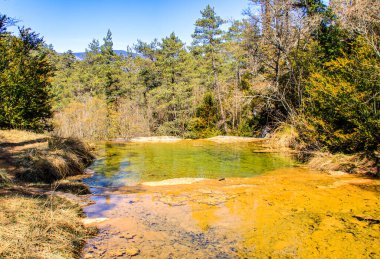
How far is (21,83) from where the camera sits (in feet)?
44.6

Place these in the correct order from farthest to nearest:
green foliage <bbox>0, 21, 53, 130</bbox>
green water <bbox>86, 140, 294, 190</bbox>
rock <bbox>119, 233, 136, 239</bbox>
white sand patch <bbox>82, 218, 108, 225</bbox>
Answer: green foliage <bbox>0, 21, 53, 130</bbox> < green water <bbox>86, 140, 294, 190</bbox> < white sand patch <bbox>82, 218, 108, 225</bbox> < rock <bbox>119, 233, 136, 239</bbox>

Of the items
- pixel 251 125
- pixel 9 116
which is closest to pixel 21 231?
pixel 9 116

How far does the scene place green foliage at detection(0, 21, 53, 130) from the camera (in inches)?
516

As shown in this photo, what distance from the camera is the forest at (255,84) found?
9.44 meters

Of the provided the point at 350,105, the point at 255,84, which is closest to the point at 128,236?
the point at 350,105

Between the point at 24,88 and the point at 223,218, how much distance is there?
41.6ft

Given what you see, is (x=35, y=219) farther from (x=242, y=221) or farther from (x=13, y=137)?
(x=13, y=137)

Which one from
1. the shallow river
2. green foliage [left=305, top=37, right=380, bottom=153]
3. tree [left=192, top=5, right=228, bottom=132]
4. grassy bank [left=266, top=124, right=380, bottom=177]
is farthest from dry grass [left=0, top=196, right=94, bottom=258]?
tree [left=192, top=5, right=228, bottom=132]

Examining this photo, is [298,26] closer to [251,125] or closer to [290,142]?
[290,142]

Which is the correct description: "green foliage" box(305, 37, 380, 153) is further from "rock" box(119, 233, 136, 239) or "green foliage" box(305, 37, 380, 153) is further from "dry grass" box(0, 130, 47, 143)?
"dry grass" box(0, 130, 47, 143)

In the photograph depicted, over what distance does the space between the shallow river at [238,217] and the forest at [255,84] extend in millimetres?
3005

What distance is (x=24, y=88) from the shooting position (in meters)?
13.6

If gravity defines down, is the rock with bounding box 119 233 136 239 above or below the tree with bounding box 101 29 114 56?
below

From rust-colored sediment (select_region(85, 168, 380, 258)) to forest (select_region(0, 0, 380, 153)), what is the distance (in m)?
3.35
